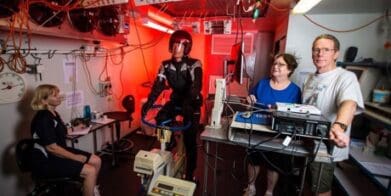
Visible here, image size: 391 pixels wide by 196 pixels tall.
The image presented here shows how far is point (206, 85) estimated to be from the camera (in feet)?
15.9

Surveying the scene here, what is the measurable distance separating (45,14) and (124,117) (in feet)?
5.37

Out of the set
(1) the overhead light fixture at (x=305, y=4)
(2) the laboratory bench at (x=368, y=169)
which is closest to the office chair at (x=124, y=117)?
(1) the overhead light fixture at (x=305, y=4)

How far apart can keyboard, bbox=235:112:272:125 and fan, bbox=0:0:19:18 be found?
75.4 inches

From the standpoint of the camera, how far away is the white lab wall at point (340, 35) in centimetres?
235

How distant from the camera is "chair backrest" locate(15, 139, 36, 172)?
5.78 feet

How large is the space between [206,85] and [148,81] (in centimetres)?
138

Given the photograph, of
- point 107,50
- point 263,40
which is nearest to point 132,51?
point 107,50

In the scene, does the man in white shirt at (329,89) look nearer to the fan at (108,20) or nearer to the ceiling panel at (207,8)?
the ceiling panel at (207,8)

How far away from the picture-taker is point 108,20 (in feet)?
8.49

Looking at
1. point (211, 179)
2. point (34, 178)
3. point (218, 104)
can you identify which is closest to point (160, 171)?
point (218, 104)

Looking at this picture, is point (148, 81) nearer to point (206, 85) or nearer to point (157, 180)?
point (206, 85)

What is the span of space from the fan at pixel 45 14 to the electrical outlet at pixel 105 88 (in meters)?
1.31

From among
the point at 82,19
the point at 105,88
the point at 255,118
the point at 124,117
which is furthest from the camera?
the point at 105,88

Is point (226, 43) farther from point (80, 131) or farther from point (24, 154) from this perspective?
point (24, 154)
